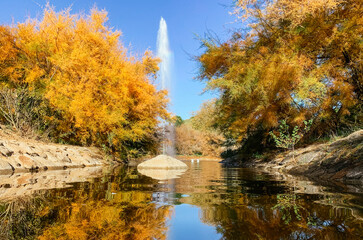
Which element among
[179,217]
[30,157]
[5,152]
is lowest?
[179,217]

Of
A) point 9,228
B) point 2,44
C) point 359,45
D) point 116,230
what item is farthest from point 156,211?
point 2,44

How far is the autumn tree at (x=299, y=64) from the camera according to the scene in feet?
25.4

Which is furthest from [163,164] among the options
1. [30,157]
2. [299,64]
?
[299,64]

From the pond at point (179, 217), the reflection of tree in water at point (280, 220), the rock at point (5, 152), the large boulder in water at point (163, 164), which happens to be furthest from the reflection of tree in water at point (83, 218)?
the large boulder in water at point (163, 164)

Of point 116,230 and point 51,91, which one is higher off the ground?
point 51,91

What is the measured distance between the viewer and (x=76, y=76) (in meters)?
11.9

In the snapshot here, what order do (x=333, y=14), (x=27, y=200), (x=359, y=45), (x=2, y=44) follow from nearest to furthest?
1. (x=27, y=200)
2. (x=359, y=45)
3. (x=333, y=14)
4. (x=2, y=44)

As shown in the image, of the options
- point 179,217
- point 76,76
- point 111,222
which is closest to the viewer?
point 111,222

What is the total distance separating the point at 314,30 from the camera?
845 centimetres

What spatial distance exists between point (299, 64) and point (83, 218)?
8.87m

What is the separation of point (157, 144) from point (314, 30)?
11.9 m

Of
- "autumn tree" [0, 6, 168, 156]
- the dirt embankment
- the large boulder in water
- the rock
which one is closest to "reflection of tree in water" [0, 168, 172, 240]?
the dirt embankment

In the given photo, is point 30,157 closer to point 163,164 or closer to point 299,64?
point 163,164

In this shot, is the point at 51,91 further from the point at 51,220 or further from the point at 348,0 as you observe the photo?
the point at 348,0
